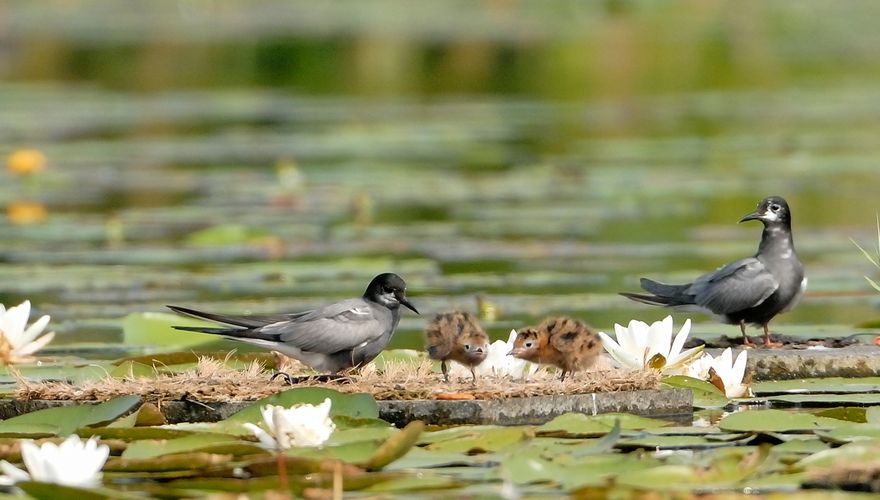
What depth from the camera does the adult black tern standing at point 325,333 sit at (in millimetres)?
6531

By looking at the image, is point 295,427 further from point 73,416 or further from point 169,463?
point 73,416

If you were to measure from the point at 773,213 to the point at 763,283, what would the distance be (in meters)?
0.39

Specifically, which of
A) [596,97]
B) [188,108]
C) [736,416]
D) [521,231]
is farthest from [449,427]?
[596,97]

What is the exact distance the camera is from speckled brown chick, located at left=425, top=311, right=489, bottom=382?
636 centimetres

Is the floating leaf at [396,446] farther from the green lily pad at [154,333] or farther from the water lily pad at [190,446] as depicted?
the green lily pad at [154,333]

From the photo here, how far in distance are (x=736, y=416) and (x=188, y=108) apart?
21123mm

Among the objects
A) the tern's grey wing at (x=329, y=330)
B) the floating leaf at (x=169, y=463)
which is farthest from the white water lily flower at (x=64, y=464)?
the tern's grey wing at (x=329, y=330)

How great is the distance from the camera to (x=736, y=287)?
25.4ft

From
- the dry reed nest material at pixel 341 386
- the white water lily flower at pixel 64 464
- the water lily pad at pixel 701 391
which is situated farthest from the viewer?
the water lily pad at pixel 701 391

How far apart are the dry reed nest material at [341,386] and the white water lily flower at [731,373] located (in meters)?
0.30

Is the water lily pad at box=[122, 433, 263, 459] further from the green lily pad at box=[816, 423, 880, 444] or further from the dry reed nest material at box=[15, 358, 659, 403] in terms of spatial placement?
the green lily pad at box=[816, 423, 880, 444]

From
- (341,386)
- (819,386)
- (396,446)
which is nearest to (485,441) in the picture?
(396,446)

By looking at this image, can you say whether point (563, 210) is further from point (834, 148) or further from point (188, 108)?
point (188, 108)

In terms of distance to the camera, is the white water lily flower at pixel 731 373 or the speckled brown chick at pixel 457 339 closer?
the speckled brown chick at pixel 457 339
